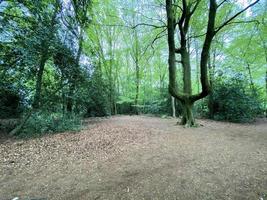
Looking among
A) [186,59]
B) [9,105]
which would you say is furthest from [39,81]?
[186,59]

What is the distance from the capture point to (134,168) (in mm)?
3385

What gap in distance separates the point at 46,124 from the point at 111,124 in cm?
238

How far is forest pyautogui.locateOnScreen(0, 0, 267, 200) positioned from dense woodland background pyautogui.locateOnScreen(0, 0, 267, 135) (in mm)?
44

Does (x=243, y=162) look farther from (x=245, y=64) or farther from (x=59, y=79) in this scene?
(x=245, y=64)

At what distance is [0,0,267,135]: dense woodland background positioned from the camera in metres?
5.84

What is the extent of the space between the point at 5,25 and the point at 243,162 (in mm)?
6778

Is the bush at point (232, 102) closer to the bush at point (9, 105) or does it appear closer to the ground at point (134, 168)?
the ground at point (134, 168)

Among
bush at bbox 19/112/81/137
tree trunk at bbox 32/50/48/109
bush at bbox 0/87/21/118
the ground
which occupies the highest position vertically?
tree trunk at bbox 32/50/48/109

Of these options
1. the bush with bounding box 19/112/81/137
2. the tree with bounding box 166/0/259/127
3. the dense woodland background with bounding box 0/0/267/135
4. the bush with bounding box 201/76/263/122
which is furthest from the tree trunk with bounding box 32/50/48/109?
the bush with bounding box 201/76/263/122

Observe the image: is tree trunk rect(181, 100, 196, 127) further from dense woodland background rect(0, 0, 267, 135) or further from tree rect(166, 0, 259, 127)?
dense woodland background rect(0, 0, 267, 135)

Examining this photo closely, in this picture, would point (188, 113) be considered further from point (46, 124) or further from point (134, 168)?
point (46, 124)

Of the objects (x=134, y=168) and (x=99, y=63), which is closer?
(x=134, y=168)

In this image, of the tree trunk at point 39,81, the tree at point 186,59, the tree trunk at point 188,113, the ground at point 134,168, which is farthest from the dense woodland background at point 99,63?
the ground at point 134,168

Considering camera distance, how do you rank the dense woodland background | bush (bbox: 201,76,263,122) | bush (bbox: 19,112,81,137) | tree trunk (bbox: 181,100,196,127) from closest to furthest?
the dense woodland background < bush (bbox: 19,112,81,137) < tree trunk (bbox: 181,100,196,127) < bush (bbox: 201,76,263,122)
